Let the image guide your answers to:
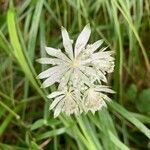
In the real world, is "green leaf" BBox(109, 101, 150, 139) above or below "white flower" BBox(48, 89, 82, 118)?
below

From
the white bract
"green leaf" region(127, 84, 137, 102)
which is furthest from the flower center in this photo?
"green leaf" region(127, 84, 137, 102)

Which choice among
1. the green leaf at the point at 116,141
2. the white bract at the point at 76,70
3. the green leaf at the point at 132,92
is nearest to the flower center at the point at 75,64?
the white bract at the point at 76,70

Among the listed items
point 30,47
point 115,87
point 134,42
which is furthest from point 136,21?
point 30,47

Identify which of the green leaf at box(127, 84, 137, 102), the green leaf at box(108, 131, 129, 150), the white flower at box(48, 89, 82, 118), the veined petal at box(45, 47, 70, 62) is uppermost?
the veined petal at box(45, 47, 70, 62)

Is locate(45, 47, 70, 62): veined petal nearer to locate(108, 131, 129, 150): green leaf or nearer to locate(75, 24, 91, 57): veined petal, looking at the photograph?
locate(75, 24, 91, 57): veined petal

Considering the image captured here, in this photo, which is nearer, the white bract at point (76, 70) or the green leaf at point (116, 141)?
the white bract at point (76, 70)

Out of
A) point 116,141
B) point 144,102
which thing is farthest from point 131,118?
point 144,102

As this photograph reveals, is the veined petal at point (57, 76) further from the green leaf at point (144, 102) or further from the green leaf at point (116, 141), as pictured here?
the green leaf at point (144, 102)

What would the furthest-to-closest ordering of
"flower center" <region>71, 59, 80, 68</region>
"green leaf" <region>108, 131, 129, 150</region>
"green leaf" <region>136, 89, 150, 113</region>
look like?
"green leaf" <region>136, 89, 150, 113</region>, "green leaf" <region>108, 131, 129, 150</region>, "flower center" <region>71, 59, 80, 68</region>

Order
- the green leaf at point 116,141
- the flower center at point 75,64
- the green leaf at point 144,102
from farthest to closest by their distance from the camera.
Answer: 1. the green leaf at point 144,102
2. the green leaf at point 116,141
3. the flower center at point 75,64
